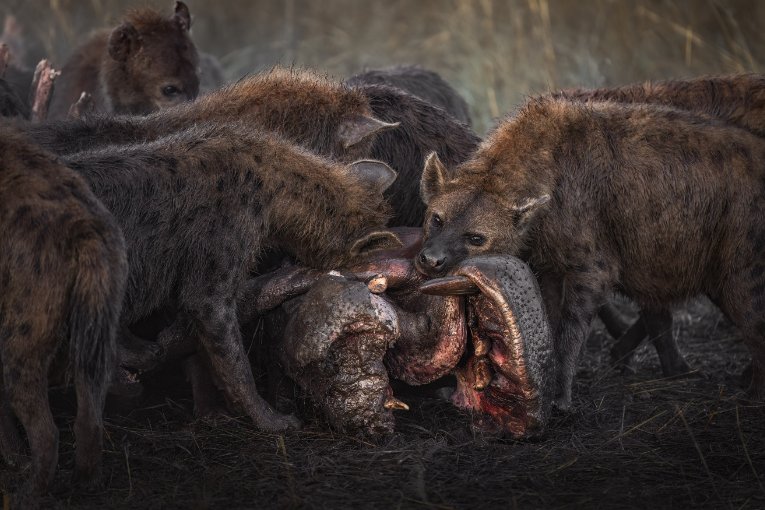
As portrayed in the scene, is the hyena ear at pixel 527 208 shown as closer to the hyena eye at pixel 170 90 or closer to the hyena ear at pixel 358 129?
the hyena ear at pixel 358 129

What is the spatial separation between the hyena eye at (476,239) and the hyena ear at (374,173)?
1.37 feet

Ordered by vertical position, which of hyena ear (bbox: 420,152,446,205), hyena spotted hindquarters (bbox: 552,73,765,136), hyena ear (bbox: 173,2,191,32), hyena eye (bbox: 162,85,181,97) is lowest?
hyena ear (bbox: 420,152,446,205)

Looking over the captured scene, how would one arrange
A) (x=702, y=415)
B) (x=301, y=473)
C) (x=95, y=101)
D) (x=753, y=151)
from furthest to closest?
(x=95, y=101) < (x=753, y=151) < (x=702, y=415) < (x=301, y=473)

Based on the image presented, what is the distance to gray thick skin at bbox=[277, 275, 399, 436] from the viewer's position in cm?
Answer: 357

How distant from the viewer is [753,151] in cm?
421

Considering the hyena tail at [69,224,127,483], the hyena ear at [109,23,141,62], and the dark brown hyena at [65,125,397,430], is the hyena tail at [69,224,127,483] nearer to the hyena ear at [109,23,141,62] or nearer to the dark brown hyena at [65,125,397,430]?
the dark brown hyena at [65,125,397,430]

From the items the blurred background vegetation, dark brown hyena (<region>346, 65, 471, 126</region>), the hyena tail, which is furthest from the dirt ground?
the blurred background vegetation

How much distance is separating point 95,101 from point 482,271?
11.0ft

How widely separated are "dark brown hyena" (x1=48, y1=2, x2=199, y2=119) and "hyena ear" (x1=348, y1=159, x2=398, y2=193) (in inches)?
79.9

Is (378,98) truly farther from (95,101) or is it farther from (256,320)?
(95,101)

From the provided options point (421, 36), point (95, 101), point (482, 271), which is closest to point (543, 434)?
point (482, 271)

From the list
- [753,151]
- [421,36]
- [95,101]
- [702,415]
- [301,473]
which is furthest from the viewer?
[421,36]

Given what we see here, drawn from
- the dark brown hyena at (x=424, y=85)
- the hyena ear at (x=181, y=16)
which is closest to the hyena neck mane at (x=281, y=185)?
the dark brown hyena at (x=424, y=85)

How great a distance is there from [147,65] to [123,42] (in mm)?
201
